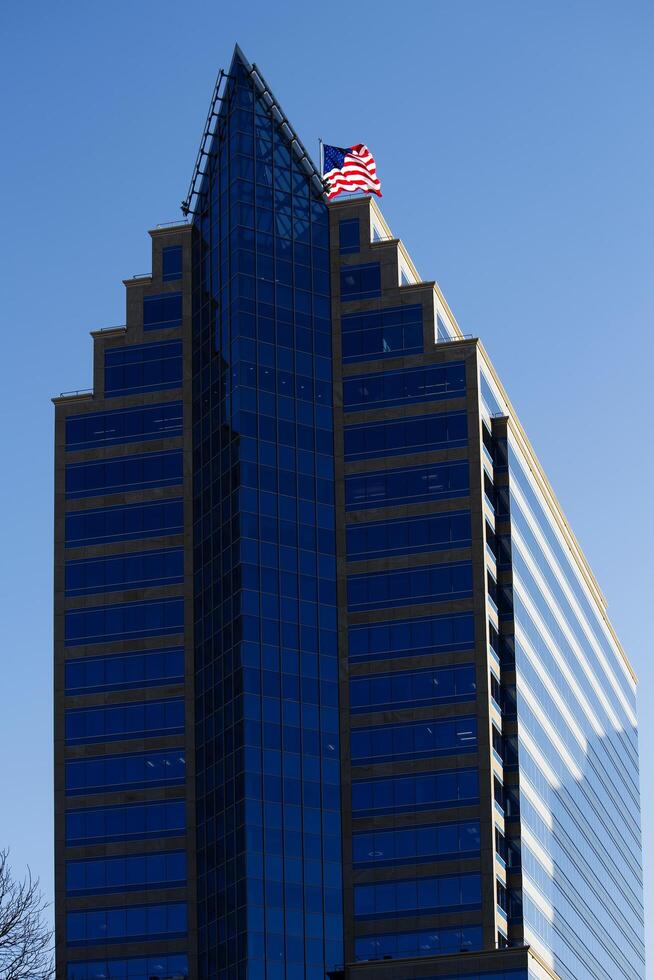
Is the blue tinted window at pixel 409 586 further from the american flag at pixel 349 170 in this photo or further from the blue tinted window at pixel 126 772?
the american flag at pixel 349 170

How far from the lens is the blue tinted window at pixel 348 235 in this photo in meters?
160

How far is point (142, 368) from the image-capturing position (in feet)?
526

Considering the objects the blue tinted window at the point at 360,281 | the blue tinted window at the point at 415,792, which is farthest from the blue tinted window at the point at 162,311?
the blue tinted window at the point at 415,792

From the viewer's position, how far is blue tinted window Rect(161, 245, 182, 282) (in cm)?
16175

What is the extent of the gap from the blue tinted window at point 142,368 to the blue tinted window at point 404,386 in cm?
1269

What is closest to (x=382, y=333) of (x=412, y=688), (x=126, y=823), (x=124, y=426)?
(x=124, y=426)

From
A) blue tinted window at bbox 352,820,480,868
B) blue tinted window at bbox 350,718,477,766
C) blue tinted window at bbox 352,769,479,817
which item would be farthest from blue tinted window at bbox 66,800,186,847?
blue tinted window at bbox 350,718,477,766

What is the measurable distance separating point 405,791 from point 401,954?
411 inches

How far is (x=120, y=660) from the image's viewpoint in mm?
154000

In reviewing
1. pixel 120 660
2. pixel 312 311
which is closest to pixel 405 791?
pixel 120 660

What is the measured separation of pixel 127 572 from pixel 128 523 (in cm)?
357

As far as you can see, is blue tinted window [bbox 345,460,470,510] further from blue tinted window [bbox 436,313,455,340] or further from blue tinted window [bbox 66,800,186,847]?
blue tinted window [bbox 66,800,186,847]

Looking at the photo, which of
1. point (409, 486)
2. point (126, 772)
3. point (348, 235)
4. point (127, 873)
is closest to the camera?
point (127, 873)

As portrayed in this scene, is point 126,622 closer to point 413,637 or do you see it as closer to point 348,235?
point 413,637
